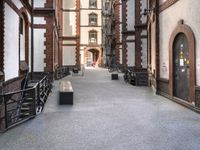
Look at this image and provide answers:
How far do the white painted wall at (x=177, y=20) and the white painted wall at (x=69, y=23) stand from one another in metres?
26.6

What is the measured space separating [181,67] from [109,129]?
4934mm

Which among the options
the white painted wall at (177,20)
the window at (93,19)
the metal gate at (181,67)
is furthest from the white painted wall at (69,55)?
the metal gate at (181,67)

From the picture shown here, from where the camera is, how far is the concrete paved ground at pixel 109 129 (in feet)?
18.5

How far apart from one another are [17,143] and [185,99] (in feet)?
20.9

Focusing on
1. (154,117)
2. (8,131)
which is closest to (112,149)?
(8,131)

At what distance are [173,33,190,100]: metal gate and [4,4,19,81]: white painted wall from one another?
574 centimetres

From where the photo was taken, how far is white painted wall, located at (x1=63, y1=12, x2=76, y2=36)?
38.7 m

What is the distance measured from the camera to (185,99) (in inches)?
406

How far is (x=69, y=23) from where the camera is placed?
38.9m

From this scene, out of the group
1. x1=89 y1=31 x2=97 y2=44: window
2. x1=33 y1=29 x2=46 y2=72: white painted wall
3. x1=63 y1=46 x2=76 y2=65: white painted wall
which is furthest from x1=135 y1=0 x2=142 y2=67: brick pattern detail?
x1=89 y1=31 x2=97 y2=44: window

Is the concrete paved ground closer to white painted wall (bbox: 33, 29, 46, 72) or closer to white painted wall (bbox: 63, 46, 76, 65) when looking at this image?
white painted wall (bbox: 33, 29, 46, 72)

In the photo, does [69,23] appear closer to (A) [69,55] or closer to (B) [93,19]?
(A) [69,55]

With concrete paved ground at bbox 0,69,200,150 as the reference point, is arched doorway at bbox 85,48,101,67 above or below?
above

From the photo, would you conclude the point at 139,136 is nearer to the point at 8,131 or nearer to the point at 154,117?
the point at 154,117
